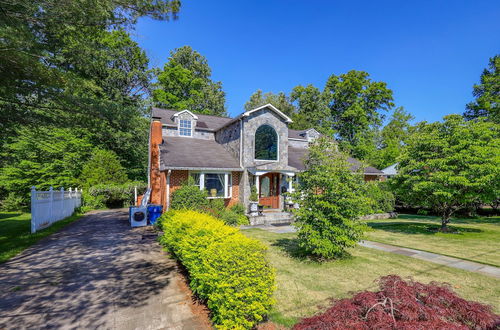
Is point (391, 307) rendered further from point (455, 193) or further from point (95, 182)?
point (95, 182)

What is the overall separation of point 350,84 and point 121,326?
129ft

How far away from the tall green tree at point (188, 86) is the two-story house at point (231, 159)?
18.0 metres

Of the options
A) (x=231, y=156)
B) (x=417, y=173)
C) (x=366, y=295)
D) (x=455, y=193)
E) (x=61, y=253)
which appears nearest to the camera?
(x=366, y=295)

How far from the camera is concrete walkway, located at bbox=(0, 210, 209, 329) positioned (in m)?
4.21

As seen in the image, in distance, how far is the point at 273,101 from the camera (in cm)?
4350

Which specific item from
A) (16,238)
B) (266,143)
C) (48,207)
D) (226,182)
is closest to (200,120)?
(266,143)

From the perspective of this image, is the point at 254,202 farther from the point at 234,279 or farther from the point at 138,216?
the point at 234,279

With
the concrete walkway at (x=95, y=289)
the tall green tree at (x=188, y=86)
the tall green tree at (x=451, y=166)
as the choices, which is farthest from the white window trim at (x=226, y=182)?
the tall green tree at (x=188, y=86)

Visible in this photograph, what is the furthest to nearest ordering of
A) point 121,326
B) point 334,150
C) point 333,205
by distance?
point 334,150
point 333,205
point 121,326

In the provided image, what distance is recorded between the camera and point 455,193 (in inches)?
425

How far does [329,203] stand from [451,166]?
7.98 meters

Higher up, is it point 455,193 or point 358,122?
point 358,122

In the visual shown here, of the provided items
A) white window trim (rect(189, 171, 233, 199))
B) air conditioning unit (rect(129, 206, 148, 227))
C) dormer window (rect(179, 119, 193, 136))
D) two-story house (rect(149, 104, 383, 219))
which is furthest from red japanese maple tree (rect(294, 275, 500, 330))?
dormer window (rect(179, 119, 193, 136))

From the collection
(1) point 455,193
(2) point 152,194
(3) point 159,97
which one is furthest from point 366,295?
(3) point 159,97
